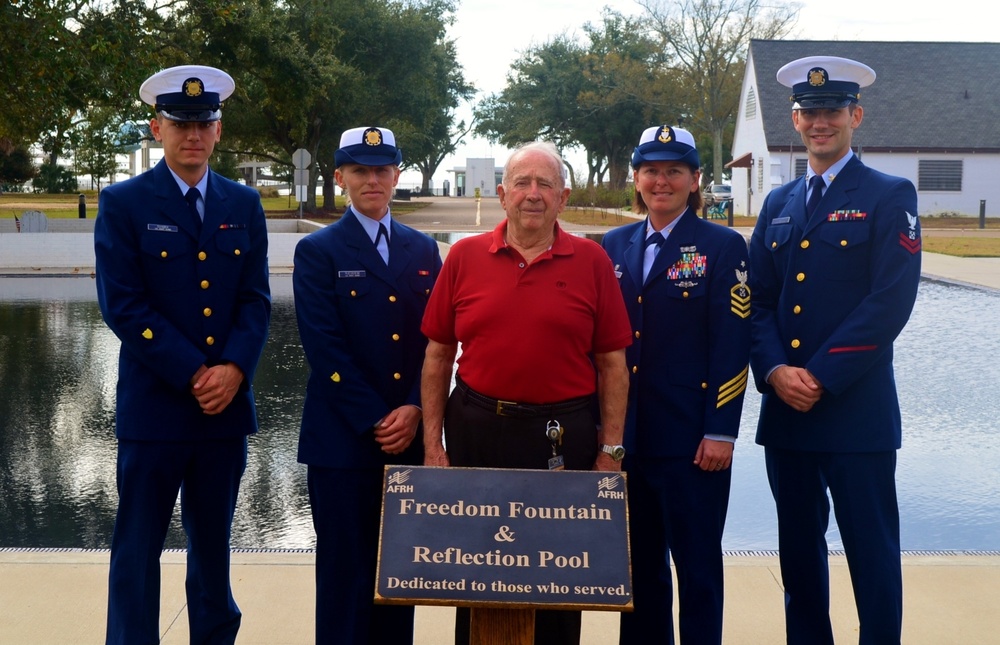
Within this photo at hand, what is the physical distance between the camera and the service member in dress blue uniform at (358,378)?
367 centimetres

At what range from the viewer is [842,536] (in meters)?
3.75

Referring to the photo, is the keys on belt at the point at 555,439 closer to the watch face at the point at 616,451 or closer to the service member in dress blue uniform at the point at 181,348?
the watch face at the point at 616,451

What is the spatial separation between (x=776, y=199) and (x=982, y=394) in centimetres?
632

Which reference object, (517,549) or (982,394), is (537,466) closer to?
(517,549)

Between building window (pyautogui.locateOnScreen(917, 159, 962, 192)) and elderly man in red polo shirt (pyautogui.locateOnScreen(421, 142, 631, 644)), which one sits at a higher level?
building window (pyautogui.locateOnScreen(917, 159, 962, 192))

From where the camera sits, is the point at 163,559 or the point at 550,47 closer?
the point at 163,559

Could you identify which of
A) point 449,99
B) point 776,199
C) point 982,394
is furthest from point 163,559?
point 449,99

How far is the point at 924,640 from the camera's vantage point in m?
4.11

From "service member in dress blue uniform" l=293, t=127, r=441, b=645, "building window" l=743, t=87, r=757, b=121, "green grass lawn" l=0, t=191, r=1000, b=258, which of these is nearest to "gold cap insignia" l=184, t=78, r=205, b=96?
"service member in dress blue uniform" l=293, t=127, r=441, b=645

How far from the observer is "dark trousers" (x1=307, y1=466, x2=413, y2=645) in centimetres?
367

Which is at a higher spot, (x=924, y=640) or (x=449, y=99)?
(x=449, y=99)

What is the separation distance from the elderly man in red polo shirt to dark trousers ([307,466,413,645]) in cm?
39

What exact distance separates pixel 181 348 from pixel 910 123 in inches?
1799

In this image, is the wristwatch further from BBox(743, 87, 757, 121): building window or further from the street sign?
BBox(743, 87, 757, 121): building window
